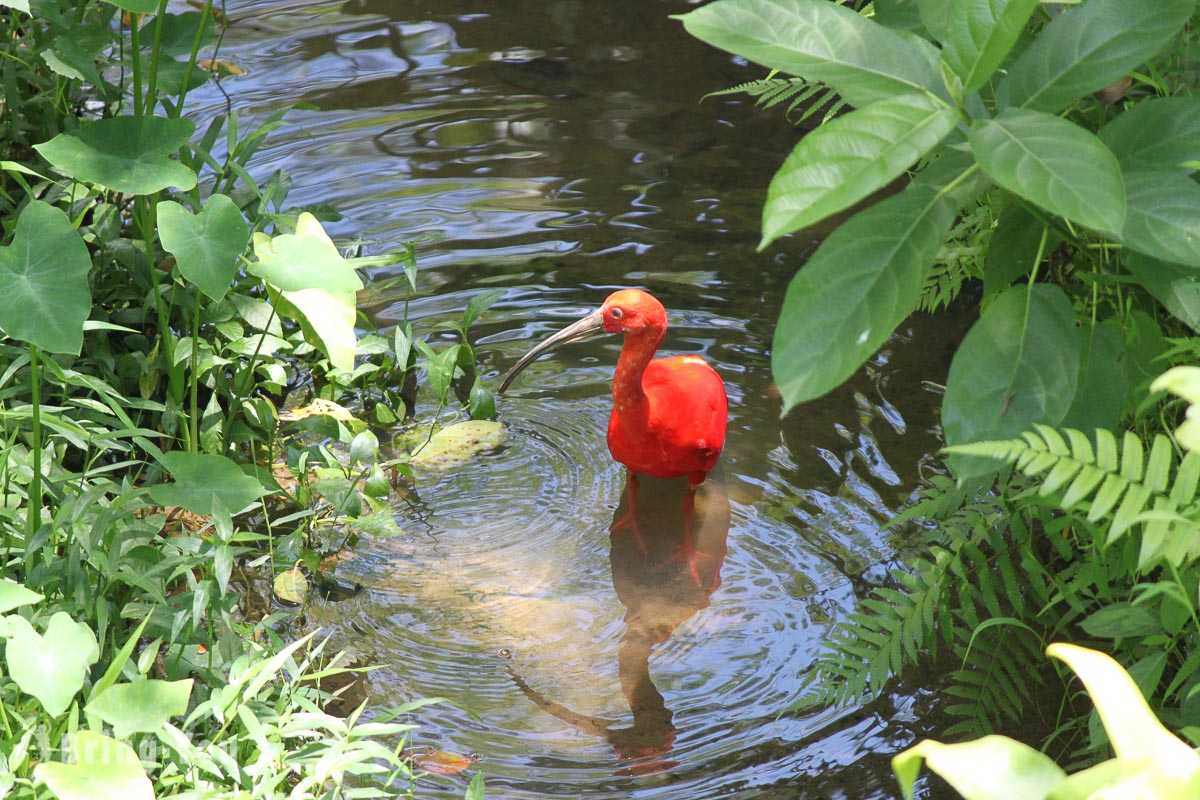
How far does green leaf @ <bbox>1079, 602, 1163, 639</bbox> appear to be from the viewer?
1.85 meters

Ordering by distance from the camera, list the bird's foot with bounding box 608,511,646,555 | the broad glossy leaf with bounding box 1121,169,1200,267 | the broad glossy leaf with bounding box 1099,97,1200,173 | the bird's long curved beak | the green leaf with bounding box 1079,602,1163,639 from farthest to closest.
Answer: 1. the bird's long curved beak
2. the bird's foot with bounding box 608,511,646,555
3. the green leaf with bounding box 1079,602,1163,639
4. the broad glossy leaf with bounding box 1099,97,1200,173
5. the broad glossy leaf with bounding box 1121,169,1200,267

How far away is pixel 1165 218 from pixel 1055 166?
0.19m

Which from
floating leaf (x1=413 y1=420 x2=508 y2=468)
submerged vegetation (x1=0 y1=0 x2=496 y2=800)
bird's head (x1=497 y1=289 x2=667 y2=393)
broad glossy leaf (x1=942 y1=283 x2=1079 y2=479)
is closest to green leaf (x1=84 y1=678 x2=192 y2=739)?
submerged vegetation (x1=0 y1=0 x2=496 y2=800)

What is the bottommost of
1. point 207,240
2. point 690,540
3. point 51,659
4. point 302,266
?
point 690,540

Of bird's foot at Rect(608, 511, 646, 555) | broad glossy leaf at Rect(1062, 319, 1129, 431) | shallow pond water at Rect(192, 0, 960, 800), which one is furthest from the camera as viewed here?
bird's foot at Rect(608, 511, 646, 555)

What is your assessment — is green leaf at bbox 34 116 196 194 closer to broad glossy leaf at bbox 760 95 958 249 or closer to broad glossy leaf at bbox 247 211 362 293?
broad glossy leaf at bbox 247 211 362 293

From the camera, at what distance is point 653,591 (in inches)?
130

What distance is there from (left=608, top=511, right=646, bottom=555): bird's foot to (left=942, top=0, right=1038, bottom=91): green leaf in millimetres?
2347

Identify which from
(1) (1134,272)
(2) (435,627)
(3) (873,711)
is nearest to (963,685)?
(3) (873,711)

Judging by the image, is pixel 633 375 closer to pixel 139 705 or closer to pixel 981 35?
pixel 139 705

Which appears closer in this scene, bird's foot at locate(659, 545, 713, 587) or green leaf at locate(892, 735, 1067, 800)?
green leaf at locate(892, 735, 1067, 800)

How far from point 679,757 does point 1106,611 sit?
1.12 m

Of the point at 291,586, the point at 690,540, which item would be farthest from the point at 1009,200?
the point at 291,586

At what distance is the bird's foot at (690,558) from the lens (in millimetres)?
3383
